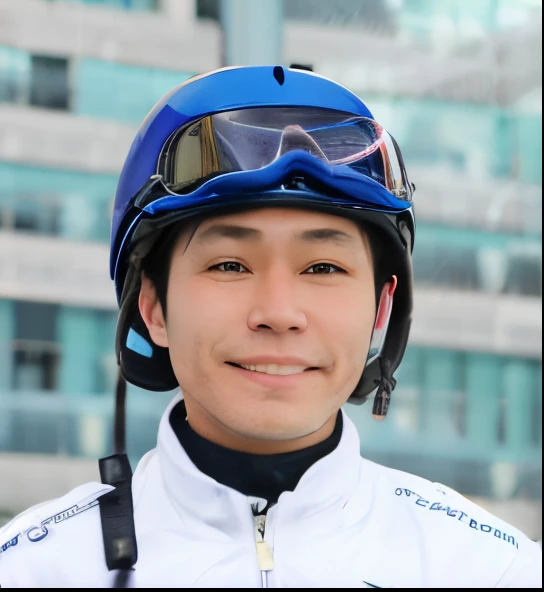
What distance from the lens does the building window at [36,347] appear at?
3152mm

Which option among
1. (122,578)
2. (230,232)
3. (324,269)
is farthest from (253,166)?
(122,578)

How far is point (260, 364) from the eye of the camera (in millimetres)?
1885

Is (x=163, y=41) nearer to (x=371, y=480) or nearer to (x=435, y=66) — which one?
(x=435, y=66)

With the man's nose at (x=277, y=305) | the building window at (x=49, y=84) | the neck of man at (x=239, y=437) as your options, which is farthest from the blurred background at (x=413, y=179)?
the man's nose at (x=277, y=305)

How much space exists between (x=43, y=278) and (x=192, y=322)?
4.56 ft

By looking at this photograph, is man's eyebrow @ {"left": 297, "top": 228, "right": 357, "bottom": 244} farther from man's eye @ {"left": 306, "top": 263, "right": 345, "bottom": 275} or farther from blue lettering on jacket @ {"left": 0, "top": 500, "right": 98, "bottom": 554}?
blue lettering on jacket @ {"left": 0, "top": 500, "right": 98, "bottom": 554}

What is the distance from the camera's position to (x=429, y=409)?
3.39 meters

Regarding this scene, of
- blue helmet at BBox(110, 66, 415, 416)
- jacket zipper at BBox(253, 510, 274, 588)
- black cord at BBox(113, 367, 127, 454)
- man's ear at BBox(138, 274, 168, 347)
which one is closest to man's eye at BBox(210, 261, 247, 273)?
blue helmet at BBox(110, 66, 415, 416)

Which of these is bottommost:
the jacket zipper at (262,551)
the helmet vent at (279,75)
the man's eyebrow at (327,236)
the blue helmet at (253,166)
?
the jacket zipper at (262,551)

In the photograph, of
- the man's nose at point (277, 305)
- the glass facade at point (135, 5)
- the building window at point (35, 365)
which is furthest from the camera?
the glass facade at point (135, 5)

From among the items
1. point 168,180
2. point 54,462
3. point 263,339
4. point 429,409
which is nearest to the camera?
point 263,339

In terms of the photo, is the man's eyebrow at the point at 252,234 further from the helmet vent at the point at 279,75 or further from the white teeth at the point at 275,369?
the helmet vent at the point at 279,75

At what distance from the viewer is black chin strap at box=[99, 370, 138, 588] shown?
195 cm

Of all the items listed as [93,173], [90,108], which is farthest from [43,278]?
[90,108]
